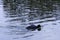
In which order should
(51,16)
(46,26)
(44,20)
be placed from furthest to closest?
(51,16), (44,20), (46,26)

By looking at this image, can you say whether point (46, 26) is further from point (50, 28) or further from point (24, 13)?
point (24, 13)

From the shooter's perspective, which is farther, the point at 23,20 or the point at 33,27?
the point at 23,20

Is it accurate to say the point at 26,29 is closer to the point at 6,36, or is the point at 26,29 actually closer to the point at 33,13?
the point at 6,36

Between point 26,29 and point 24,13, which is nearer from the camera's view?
point 26,29

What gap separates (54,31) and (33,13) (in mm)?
6230

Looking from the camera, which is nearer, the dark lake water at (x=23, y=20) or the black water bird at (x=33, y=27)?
the dark lake water at (x=23, y=20)

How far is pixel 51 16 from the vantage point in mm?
22172

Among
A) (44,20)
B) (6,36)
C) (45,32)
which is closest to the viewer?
(6,36)

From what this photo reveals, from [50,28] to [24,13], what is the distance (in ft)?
18.2

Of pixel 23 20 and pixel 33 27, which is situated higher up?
pixel 23 20

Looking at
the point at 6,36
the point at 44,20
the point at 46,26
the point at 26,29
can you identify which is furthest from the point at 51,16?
the point at 6,36

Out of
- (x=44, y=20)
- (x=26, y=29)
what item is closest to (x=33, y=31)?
(x=26, y=29)

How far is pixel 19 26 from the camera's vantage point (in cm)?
1831

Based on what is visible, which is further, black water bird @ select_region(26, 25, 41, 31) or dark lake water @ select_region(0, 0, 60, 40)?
black water bird @ select_region(26, 25, 41, 31)
